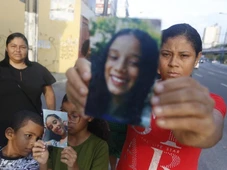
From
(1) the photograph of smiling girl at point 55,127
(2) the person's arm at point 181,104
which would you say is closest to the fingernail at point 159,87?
(2) the person's arm at point 181,104

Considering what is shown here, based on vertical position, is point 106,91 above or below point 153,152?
above

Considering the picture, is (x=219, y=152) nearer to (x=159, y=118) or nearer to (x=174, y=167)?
(x=174, y=167)

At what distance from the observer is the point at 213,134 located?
0.70m

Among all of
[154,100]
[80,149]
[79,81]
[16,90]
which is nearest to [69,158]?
[80,149]

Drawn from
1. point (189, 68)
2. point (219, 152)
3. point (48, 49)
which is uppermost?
point (189, 68)

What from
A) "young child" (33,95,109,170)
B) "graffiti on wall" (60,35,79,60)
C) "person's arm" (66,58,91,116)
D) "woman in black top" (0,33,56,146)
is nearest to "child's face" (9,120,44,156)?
"young child" (33,95,109,170)

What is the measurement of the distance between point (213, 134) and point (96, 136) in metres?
0.81

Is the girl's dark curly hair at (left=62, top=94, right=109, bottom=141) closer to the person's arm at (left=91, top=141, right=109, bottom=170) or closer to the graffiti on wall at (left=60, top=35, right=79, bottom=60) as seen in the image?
the person's arm at (left=91, top=141, right=109, bottom=170)

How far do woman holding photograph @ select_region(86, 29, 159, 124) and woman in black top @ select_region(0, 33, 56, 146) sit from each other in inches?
59.9

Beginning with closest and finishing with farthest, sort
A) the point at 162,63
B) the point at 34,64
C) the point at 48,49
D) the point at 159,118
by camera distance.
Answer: the point at 159,118, the point at 162,63, the point at 34,64, the point at 48,49

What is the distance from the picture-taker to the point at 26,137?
150 cm

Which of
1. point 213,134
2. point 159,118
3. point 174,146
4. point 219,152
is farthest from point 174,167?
point 219,152

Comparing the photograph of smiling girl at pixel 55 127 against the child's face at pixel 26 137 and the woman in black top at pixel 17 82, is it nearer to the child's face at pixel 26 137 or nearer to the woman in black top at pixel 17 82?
the child's face at pixel 26 137

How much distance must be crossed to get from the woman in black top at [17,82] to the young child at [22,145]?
48cm
